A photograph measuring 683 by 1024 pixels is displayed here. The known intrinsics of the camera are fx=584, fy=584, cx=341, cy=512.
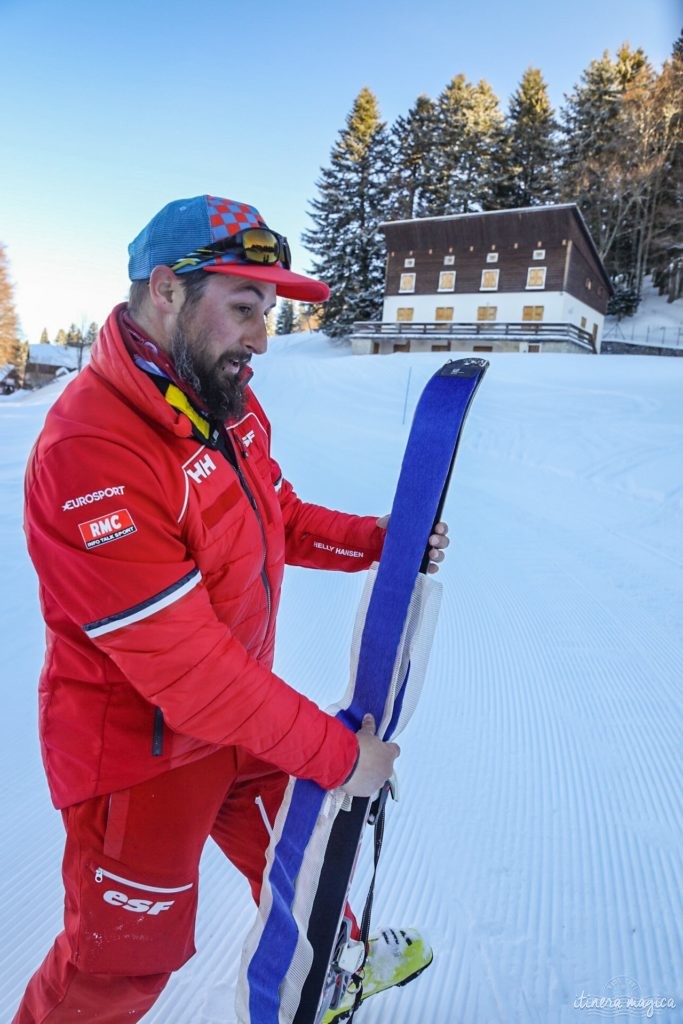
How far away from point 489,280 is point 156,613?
31704 millimetres

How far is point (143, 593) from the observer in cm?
106

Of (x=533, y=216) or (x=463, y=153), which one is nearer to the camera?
(x=533, y=216)

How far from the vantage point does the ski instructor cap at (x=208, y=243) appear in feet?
4.19

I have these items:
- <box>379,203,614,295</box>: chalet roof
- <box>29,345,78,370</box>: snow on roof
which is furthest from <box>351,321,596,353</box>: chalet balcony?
<box>29,345,78,370</box>: snow on roof

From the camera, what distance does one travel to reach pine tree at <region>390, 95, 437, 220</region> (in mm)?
35844

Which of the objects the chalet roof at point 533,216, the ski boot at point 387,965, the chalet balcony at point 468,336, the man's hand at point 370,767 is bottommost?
the ski boot at point 387,965

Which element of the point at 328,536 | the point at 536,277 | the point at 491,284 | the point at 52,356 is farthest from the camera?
the point at 52,356

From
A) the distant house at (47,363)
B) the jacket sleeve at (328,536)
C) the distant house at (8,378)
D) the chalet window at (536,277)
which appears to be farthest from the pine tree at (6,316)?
the jacket sleeve at (328,536)

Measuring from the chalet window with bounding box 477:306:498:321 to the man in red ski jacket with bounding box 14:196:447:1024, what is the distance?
30.5 metres

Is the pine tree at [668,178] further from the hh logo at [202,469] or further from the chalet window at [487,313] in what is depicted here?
the hh logo at [202,469]

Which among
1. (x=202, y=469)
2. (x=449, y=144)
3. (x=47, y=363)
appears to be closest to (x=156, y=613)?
(x=202, y=469)

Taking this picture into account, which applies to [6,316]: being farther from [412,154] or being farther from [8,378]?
[412,154]

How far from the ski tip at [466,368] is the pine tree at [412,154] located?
38.1m

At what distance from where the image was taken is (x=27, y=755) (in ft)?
8.61
